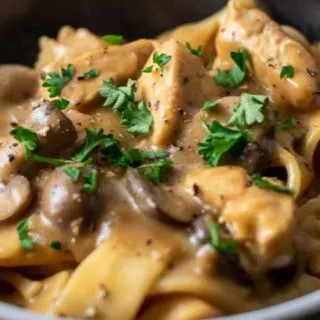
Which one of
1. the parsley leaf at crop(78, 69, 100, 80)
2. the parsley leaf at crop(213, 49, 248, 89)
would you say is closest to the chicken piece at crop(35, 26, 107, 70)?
the parsley leaf at crop(78, 69, 100, 80)

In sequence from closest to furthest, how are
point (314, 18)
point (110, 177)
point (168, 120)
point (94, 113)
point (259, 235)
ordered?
1. point (259, 235)
2. point (110, 177)
3. point (168, 120)
4. point (94, 113)
5. point (314, 18)

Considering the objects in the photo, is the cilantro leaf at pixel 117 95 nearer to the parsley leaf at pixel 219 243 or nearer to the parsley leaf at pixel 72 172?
the parsley leaf at pixel 72 172

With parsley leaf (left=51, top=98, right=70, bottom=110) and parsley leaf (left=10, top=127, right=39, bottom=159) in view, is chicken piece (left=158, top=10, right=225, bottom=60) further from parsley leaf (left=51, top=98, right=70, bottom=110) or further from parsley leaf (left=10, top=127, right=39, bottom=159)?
parsley leaf (left=10, top=127, right=39, bottom=159)

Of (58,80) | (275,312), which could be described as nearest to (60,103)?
(58,80)

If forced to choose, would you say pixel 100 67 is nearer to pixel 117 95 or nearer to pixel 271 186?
pixel 117 95

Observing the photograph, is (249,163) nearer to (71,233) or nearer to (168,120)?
(168,120)

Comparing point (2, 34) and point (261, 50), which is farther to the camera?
point (2, 34)

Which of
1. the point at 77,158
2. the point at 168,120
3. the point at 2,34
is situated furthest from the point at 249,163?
the point at 2,34
